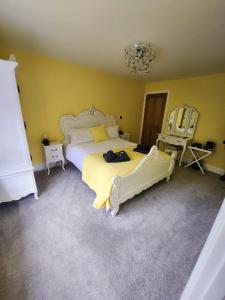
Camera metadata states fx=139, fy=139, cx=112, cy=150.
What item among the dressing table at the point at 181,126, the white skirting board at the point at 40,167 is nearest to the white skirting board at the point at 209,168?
the white skirting board at the point at 40,167

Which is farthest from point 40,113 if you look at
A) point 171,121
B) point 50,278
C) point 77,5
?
point 171,121

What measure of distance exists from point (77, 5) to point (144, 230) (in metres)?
2.55

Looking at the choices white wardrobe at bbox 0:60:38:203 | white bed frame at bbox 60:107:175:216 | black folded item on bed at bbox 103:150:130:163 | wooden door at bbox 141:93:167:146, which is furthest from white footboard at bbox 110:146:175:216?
wooden door at bbox 141:93:167:146

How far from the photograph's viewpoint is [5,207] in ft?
6.66

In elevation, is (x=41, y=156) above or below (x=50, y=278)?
above

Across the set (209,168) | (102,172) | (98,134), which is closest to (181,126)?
(209,168)

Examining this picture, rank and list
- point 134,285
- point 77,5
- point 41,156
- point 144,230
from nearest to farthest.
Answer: point 134,285 → point 77,5 → point 144,230 → point 41,156

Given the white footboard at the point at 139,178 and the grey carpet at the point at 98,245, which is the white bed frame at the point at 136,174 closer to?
the white footboard at the point at 139,178

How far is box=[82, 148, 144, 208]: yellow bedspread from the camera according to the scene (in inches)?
72.9

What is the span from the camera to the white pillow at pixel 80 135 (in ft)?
10.4

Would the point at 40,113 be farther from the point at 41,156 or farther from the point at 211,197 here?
the point at 211,197

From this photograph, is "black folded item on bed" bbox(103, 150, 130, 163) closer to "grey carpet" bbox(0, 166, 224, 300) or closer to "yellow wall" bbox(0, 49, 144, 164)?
"grey carpet" bbox(0, 166, 224, 300)

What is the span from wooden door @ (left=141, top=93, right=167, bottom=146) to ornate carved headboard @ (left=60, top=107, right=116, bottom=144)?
1.45m

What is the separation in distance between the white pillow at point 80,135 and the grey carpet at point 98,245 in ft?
3.71
